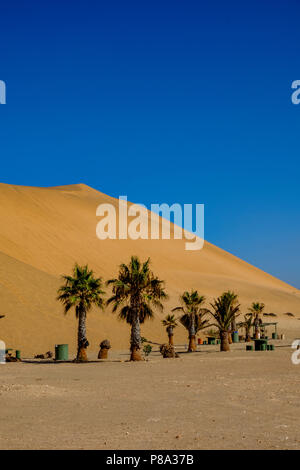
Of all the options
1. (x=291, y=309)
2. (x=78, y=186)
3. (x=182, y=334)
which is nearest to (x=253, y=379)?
(x=182, y=334)

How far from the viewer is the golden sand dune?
163 ft

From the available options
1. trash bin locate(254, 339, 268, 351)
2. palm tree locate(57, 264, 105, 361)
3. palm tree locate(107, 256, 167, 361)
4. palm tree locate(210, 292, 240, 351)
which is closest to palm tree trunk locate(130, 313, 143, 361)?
palm tree locate(107, 256, 167, 361)

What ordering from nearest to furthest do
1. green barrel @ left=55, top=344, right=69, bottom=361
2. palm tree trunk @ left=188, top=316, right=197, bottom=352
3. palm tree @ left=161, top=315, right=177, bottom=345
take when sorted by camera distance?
green barrel @ left=55, top=344, right=69, bottom=361, palm tree trunk @ left=188, top=316, right=197, bottom=352, palm tree @ left=161, top=315, right=177, bottom=345

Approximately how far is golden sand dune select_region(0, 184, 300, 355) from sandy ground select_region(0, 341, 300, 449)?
944 inches

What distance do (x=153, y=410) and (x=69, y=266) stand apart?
66880mm

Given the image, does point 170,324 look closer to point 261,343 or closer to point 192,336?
point 192,336

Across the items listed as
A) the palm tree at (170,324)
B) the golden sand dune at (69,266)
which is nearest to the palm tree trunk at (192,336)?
the palm tree at (170,324)

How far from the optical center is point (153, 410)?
13633 mm

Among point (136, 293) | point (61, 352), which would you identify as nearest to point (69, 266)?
point (61, 352)

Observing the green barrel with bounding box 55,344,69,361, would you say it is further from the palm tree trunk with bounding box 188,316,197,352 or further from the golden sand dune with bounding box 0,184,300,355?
the palm tree trunk with bounding box 188,316,197,352

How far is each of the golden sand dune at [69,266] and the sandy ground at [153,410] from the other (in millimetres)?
23990

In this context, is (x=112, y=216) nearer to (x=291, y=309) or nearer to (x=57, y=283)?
(x=291, y=309)
